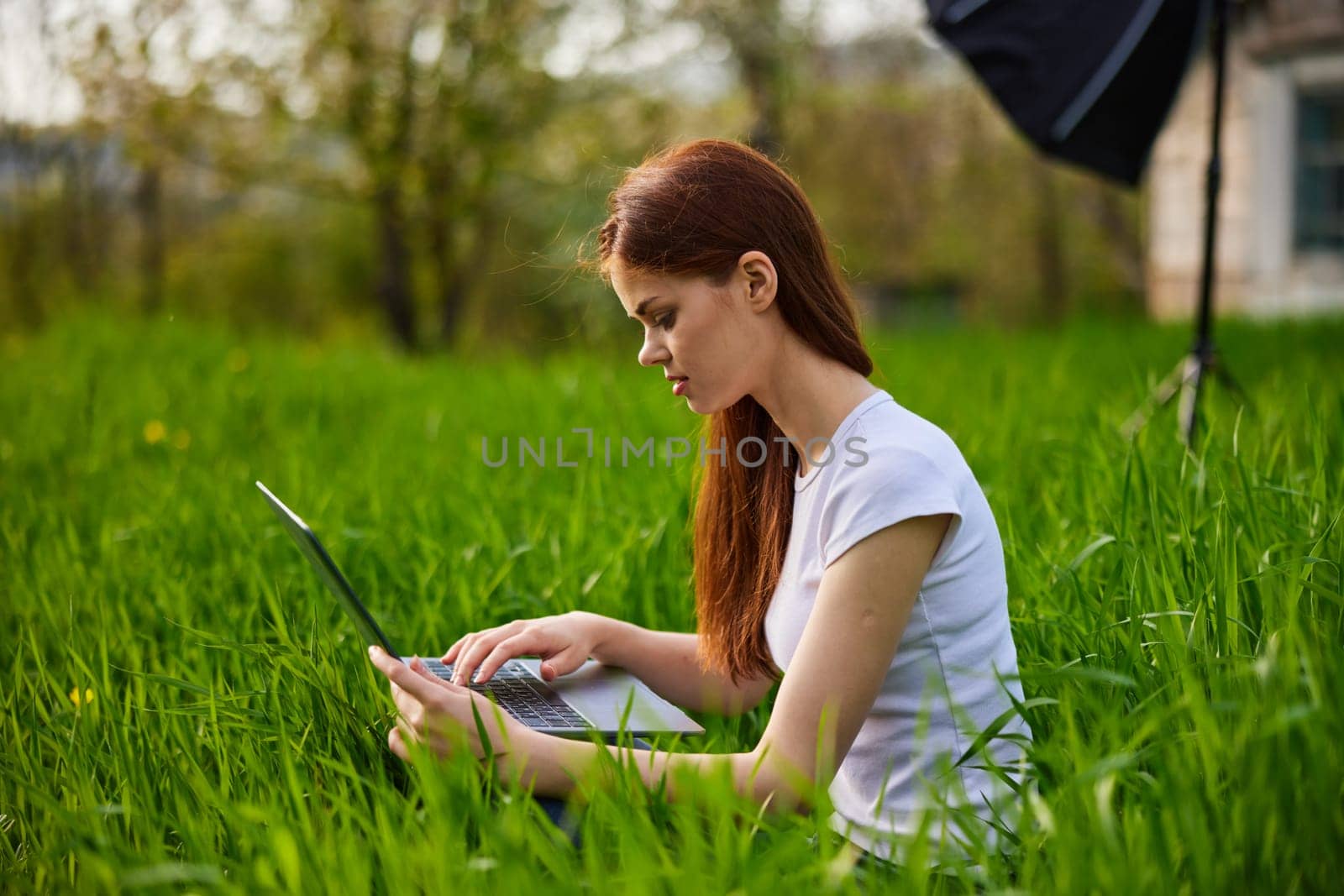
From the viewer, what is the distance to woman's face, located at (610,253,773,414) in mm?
1573

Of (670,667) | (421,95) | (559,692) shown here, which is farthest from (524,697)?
(421,95)

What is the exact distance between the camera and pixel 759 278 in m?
1.57

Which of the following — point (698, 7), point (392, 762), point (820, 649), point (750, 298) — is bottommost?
point (392, 762)

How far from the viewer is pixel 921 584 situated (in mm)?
1479

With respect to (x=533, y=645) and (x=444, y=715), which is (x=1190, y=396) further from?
(x=444, y=715)

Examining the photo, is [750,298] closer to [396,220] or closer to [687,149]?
[687,149]

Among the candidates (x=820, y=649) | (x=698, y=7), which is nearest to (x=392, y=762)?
(x=820, y=649)

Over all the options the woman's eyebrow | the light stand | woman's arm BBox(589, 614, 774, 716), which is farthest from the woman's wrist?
the light stand

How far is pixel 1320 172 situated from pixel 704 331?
974 centimetres

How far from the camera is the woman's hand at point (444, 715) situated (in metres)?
1.46

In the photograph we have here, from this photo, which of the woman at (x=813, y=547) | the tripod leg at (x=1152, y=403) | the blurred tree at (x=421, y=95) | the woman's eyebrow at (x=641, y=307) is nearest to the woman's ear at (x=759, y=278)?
the woman at (x=813, y=547)

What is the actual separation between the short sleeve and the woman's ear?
247mm

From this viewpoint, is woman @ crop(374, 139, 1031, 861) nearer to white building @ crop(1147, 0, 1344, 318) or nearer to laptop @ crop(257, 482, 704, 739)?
laptop @ crop(257, 482, 704, 739)

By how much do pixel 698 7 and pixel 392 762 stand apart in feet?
33.6
